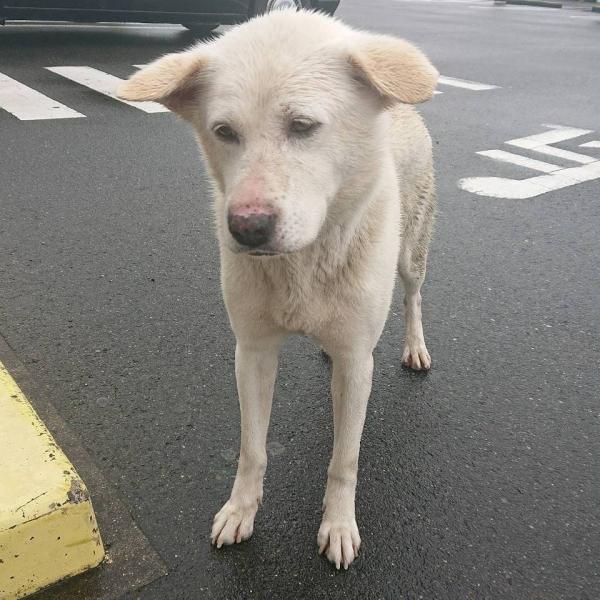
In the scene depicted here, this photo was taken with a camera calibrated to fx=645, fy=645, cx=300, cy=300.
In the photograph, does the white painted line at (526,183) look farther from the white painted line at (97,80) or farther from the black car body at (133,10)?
the black car body at (133,10)

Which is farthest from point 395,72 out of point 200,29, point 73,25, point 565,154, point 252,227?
point 73,25

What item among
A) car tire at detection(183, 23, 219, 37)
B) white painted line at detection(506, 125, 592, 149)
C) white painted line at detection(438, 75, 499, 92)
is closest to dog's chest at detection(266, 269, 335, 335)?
white painted line at detection(506, 125, 592, 149)

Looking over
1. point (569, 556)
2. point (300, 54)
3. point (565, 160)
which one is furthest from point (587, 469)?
point (565, 160)

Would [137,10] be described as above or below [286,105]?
below

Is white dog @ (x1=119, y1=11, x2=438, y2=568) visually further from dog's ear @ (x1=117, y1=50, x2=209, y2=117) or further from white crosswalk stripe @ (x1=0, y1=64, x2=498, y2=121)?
white crosswalk stripe @ (x1=0, y1=64, x2=498, y2=121)

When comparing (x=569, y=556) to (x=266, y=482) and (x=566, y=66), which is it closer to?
(x=266, y=482)

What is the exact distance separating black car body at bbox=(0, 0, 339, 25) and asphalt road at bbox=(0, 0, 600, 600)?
3.35 metres

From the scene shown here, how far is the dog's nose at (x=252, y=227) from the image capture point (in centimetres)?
167

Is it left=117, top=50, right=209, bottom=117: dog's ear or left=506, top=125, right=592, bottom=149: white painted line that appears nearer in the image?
left=117, top=50, right=209, bottom=117: dog's ear

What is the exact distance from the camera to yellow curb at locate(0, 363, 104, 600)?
1.92m

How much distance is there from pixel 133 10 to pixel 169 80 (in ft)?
26.9

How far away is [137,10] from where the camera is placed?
29.9ft

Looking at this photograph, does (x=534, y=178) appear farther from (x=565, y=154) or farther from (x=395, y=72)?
(x=395, y=72)

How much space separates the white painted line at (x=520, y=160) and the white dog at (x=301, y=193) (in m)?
4.33
